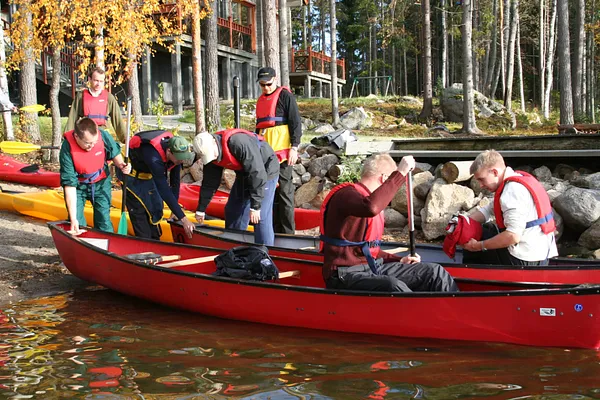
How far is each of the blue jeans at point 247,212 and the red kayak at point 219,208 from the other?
6.57ft

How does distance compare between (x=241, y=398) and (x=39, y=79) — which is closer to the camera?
(x=241, y=398)

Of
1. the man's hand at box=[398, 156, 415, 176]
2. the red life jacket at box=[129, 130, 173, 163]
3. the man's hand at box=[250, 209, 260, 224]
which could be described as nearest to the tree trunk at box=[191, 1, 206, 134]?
the red life jacket at box=[129, 130, 173, 163]

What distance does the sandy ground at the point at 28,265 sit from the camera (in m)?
7.02

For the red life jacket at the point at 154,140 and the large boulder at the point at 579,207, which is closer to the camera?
the red life jacket at the point at 154,140

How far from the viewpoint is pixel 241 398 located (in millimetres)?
3930

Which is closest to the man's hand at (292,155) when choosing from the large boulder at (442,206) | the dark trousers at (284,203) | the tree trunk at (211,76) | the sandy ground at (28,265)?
the dark trousers at (284,203)

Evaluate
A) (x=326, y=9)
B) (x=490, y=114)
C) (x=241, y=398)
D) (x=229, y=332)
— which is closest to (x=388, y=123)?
(x=490, y=114)

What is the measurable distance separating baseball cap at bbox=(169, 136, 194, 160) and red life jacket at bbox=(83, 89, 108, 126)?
2322 mm

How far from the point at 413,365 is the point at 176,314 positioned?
8.27 feet

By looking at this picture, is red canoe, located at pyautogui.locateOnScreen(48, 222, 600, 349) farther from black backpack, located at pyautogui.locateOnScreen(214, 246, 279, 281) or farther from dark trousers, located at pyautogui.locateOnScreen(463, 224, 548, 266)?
dark trousers, located at pyautogui.locateOnScreen(463, 224, 548, 266)

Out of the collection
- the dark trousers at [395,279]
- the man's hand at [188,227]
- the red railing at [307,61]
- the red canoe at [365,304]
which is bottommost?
the red canoe at [365,304]

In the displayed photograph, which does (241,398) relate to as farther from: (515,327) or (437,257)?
(437,257)

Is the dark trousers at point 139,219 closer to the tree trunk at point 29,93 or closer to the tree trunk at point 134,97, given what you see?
the tree trunk at point 134,97

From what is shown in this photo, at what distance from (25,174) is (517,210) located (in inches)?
379
